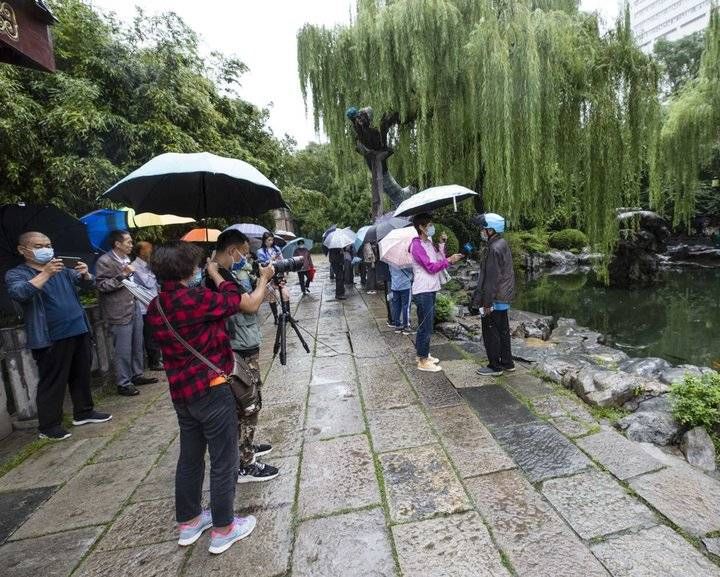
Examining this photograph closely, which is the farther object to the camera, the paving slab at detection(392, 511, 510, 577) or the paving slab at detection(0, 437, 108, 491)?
the paving slab at detection(0, 437, 108, 491)

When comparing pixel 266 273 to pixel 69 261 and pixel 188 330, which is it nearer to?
pixel 188 330

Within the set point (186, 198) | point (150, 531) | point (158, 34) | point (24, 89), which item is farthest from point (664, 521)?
point (158, 34)

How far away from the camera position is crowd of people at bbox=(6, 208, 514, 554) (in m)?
1.94

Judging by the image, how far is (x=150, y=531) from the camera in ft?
7.38

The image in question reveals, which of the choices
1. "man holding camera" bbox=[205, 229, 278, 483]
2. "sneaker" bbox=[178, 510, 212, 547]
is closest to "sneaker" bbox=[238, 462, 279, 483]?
"man holding camera" bbox=[205, 229, 278, 483]

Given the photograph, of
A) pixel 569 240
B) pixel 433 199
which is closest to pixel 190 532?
pixel 433 199

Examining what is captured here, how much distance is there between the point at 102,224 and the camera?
15.1ft

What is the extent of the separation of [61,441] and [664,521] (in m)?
4.28

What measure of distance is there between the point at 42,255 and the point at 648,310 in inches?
478

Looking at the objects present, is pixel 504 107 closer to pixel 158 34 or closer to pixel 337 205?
pixel 158 34

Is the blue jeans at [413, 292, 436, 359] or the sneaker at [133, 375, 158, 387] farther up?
the blue jeans at [413, 292, 436, 359]

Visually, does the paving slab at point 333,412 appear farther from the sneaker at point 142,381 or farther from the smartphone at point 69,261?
the smartphone at point 69,261

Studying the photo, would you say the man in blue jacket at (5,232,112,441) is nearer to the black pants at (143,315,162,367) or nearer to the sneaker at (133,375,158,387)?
the sneaker at (133,375,158,387)

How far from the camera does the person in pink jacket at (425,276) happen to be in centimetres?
421
